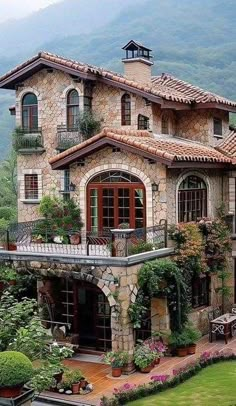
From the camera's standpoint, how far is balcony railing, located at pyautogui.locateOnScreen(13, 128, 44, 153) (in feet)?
83.6

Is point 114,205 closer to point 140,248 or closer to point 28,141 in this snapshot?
point 140,248

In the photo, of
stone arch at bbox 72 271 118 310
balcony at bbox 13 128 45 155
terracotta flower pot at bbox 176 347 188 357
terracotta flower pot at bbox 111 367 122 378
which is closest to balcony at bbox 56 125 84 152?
balcony at bbox 13 128 45 155

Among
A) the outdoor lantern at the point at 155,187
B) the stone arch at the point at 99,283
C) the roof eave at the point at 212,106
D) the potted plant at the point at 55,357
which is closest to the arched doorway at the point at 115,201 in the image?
the outdoor lantern at the point at 155,187

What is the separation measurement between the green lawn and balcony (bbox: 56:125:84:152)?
10.5 m

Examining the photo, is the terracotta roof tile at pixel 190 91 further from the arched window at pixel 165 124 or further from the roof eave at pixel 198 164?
the roof eave at pixel 198 164

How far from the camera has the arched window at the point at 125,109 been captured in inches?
949

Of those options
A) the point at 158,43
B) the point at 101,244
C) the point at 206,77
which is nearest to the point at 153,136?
the point at 101,244

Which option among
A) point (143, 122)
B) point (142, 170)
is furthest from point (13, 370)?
point (143, 122)

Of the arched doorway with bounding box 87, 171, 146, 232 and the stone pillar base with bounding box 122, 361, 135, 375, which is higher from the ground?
the arched doorway with bounding box 87, 171, 146, 232

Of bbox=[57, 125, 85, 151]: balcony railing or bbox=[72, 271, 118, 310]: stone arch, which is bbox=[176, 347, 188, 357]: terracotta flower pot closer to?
bbox=[72, 271, 118, 310]: stone arch

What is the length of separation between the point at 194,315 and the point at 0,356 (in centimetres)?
1035

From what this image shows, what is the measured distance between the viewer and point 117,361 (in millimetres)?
18094

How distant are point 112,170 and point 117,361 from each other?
6.57 metres

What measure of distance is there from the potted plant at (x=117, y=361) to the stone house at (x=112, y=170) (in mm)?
242
